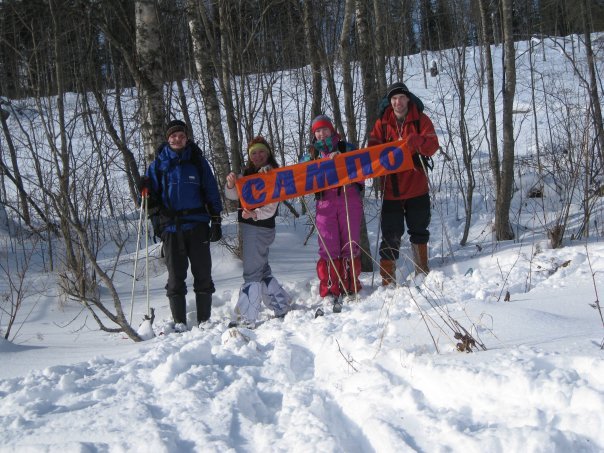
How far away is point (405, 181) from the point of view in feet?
15.0

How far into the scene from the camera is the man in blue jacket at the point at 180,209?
4047 millimetres

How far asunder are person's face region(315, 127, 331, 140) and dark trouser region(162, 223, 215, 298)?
1.29m

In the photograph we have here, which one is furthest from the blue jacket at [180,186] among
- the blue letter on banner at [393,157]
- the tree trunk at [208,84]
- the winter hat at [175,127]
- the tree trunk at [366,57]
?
the tree trunk at [366,57]

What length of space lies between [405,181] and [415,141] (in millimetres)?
395

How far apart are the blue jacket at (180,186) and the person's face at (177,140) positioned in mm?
32

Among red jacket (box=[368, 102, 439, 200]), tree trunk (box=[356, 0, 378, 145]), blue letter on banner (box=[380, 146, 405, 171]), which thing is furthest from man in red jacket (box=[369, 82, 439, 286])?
tree trunk (box=[356, 0, 378, 145])

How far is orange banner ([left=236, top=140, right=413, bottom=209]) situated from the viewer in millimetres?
4352

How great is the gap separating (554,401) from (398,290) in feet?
7.49

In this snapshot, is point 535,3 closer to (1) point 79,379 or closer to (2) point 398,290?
(2) point 398,290

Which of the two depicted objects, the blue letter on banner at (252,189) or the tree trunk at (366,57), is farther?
the tree trunk at (366,57)

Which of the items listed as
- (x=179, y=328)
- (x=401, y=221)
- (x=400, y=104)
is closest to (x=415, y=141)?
(x=400, y=104)

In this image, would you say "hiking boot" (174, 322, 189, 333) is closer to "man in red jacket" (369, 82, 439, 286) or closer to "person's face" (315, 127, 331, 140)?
"man in red jacket" (369, 82, 439, 286)

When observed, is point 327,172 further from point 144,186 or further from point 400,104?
point 144,186

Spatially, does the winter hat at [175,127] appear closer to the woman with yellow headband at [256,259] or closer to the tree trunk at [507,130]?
the woman with yellow headband at [256,259]
